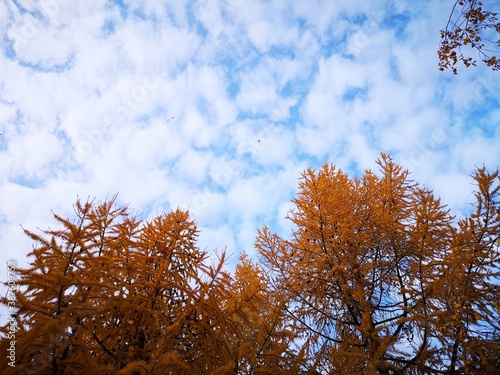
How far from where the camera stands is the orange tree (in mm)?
2377

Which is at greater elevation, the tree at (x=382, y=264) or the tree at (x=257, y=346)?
the tree at (x=382, y=264)

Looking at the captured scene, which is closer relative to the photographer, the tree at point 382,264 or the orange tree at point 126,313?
the orange tree at point 126,313

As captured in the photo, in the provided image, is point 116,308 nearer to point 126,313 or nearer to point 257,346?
point 126,313

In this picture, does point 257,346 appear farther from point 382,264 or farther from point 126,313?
point 382,264

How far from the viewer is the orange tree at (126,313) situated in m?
2.38

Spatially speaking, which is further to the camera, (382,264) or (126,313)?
(382,264)

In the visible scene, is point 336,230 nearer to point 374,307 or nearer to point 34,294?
point 374,307

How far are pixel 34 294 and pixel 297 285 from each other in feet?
15.6

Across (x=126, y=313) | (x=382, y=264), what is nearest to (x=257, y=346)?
(x=126, y=313)

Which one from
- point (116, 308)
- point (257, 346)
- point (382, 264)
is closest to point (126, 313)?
point (116, 308)

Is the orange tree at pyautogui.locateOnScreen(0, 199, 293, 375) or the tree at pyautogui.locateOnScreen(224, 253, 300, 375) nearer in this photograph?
the orange tree at pyautogui.locateOnScreen(0, 199, 293, 375)

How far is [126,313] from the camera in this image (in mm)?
3230

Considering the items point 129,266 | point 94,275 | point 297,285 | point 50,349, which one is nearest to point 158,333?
point 129,266

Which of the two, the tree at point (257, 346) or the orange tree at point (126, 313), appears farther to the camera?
the tree at point (257, 346)
